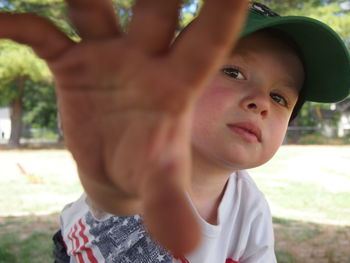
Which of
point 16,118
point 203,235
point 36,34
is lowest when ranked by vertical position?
point 16,118

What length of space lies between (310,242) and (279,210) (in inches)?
42.3

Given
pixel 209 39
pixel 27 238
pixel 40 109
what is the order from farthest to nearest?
pixel 40 109, pixel 27 238, pixel 209 39

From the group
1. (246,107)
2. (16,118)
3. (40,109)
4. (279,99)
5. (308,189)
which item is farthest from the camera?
(40,109)

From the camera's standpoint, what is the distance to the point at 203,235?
33.7 inches

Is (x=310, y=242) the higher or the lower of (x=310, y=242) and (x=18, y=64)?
the lower

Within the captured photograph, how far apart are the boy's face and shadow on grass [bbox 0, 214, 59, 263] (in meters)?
1.89

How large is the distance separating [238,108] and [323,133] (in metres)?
17.3

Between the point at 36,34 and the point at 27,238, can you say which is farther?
the point at 27,238

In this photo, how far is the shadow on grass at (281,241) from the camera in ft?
8.43

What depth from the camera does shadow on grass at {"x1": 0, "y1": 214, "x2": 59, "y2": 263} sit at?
2498mm

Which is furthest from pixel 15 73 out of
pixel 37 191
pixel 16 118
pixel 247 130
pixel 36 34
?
pixel 36 34

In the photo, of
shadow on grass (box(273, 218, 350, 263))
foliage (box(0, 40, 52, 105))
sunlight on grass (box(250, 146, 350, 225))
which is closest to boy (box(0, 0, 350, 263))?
shadow on grass (box(273, 218, 350, 263))

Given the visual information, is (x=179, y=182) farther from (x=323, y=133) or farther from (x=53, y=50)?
(x=323, y=133)

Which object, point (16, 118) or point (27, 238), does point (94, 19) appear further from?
point (16, 118)
